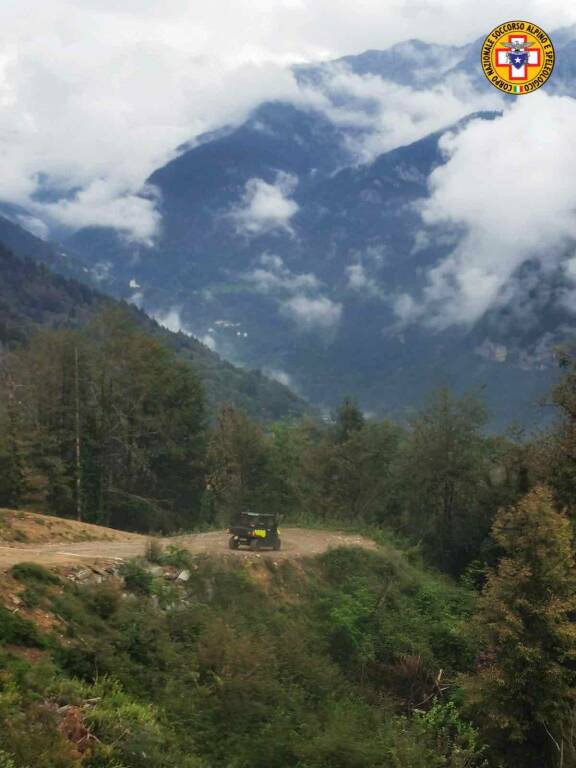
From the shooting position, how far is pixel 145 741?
964cm

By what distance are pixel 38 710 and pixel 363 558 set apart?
17.1 metres

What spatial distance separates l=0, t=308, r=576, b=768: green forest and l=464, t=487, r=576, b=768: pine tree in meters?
0.05

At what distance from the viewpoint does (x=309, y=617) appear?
68.8ft

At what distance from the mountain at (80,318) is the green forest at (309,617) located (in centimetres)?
8100

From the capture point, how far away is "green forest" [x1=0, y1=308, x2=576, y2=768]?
11672 millimetres

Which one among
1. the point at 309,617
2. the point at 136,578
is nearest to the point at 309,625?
the point at 309,617

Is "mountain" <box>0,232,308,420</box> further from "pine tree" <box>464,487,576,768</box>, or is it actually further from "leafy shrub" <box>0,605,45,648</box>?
"leafy shrub" <box>0,605,45,648</box>

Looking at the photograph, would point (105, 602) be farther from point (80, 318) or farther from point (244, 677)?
point (80, 318)

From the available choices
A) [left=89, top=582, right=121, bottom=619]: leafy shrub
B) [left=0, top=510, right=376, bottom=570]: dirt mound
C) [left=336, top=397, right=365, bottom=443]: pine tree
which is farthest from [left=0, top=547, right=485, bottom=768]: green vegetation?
[left=336, top=397, right=365, bottom=443]: pine tree

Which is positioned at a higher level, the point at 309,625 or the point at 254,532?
the point at 254,532

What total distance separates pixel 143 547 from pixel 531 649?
427 inches

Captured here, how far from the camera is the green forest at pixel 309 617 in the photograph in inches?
460

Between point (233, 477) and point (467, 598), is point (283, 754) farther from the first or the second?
point (233, 477)

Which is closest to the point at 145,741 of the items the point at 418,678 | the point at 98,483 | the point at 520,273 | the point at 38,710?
the point at 38,710
